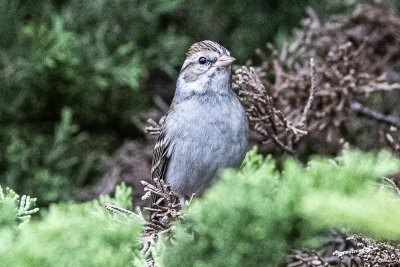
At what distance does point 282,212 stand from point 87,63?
1.92 m

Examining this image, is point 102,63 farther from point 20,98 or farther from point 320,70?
point 320,70

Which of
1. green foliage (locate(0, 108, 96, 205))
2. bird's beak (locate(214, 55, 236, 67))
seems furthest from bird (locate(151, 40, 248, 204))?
green foliage (locate(0, 108, 96, 205))

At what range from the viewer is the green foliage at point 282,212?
29.9 inches

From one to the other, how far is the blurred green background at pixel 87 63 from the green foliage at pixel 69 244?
1697 millimetres

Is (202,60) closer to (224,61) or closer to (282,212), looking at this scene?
(224,61)

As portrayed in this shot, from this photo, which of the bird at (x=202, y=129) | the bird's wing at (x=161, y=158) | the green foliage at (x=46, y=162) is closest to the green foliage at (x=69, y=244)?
the bird at (x=202, y=129)

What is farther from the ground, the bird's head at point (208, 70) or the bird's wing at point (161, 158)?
the bird's head at point (208, 70)

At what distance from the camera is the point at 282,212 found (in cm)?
82

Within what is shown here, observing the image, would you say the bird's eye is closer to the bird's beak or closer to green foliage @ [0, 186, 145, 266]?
the bird's beak

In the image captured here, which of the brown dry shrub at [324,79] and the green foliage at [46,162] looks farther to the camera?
the green foliage at [46,162]

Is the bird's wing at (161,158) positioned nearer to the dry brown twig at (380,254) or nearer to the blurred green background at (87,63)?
the blurred green background at (87,63)

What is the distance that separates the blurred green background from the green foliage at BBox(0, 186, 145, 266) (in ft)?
5.57

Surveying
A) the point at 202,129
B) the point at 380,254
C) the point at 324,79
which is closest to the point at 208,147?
the point at 202,129

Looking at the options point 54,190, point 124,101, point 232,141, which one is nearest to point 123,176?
point 54,190
